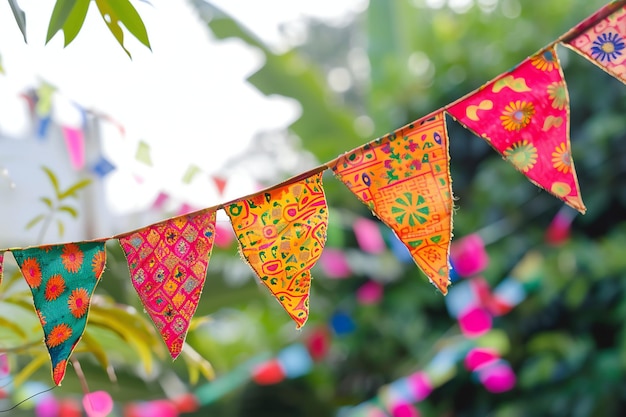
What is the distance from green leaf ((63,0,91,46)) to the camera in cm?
74

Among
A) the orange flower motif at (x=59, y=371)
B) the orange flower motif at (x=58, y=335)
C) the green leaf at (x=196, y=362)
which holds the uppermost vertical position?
the orange flower motif at (x=58, y=335)

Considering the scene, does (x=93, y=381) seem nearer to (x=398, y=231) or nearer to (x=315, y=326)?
(x=315, y=326)

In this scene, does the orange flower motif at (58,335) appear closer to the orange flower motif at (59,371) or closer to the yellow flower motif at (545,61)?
the orange flower motif at (59,371)

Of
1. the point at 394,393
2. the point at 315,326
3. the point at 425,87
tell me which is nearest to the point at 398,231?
the point at 394,393

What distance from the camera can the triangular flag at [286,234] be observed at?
77cm

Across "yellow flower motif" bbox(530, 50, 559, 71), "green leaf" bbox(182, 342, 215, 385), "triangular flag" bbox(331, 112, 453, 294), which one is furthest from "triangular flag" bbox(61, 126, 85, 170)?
"yellow flower motif" bbox(530, 50, 559, 71)

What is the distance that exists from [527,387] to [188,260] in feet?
5.12

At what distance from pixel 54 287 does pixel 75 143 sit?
1.21 meters

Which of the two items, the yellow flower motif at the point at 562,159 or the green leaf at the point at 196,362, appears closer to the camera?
the yellow flower motif at the point at 562,159

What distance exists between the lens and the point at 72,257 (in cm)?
77

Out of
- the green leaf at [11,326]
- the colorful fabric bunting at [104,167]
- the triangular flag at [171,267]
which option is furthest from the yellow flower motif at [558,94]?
the colorful fabric bunting at [104,167]

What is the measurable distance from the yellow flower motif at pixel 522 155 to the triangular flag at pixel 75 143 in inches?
54.6

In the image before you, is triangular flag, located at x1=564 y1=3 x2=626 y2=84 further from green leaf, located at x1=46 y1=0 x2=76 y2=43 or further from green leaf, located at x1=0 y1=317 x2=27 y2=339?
green leaf, located at x1=0 y1=317 x2=27 y2=339

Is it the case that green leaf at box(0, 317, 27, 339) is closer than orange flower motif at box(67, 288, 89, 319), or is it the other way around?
orange flower motif at box(67, 288, 89, 319)
